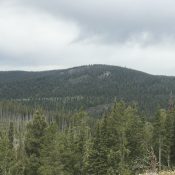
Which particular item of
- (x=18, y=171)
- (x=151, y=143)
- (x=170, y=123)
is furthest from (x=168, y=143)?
(x=18, y=171)

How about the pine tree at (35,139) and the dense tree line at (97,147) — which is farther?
the dense tree line at (97,147)

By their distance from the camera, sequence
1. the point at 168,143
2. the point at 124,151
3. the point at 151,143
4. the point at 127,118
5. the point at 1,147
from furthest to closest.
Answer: the point at 151,143, the point at 168,143, the point at 1,147, the point at 127,118, the point at 124,151

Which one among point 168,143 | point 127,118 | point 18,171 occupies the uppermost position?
point 127,118

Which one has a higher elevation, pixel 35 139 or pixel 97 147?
pixel 35 139

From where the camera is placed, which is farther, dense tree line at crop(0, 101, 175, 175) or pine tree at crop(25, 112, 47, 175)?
dense tree line at crop(0, 101, 175, 175)

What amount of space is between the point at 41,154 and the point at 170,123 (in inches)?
927

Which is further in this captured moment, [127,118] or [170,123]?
[170,123]

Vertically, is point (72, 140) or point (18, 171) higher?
point (72, 140)

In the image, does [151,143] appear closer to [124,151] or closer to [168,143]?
[168,143]

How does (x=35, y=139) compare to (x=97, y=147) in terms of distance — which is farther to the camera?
(x=97, y=147)

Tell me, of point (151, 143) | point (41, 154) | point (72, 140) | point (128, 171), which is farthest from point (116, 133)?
point (151, 143)

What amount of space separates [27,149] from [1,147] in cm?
1193

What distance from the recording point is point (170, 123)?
65188 mm

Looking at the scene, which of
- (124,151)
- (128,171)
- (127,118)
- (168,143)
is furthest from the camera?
(168,143)
